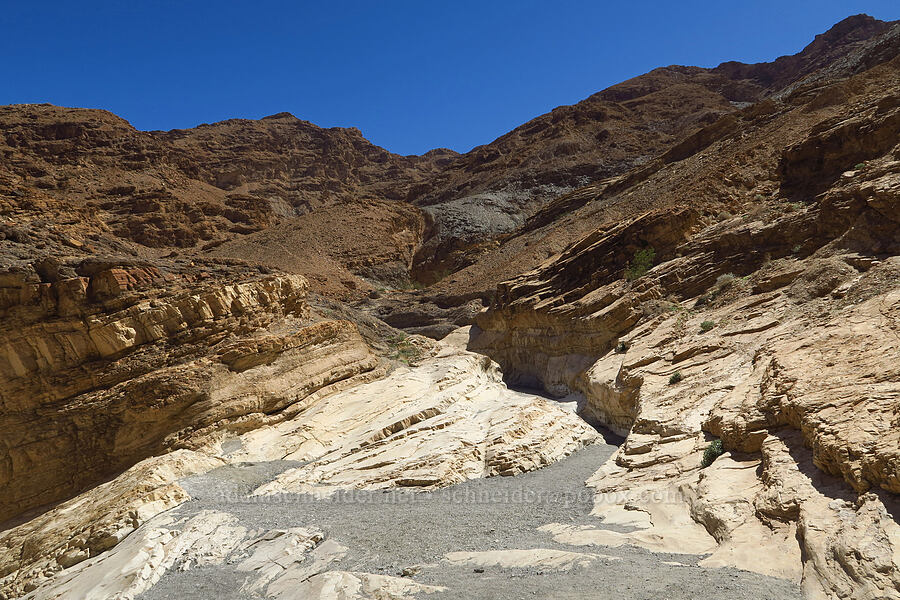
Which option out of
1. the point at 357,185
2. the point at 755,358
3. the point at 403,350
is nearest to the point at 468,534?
the point at 755,358

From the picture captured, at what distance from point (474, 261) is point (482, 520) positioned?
3579cm

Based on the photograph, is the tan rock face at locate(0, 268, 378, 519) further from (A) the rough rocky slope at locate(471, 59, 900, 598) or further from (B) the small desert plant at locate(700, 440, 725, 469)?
(B) the small desert plant at locate(700, 440, 725, 469)

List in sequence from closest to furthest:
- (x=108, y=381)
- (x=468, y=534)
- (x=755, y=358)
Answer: (x=468, y=534), (x=755, y=358), (x=108, y=381)

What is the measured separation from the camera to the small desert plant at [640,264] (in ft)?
63.0

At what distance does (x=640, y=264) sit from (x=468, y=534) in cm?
1446

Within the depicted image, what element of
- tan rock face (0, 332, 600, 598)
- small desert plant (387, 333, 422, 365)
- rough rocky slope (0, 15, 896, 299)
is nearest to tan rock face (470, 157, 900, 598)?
tan rock face (0, 332, 600, 598)

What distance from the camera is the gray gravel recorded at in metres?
5.04

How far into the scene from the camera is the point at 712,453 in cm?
812

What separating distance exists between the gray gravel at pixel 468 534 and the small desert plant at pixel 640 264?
8440 millimetres

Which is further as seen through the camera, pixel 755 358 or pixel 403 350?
pixel 403 350

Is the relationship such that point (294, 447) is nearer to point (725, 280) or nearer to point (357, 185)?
point (725, 280)

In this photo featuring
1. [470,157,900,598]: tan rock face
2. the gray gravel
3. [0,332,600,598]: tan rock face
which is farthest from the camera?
[0,332,600,598]: tan rock face

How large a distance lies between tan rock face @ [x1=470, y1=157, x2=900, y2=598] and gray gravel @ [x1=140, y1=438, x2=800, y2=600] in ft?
1.52

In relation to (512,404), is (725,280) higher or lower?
higher
